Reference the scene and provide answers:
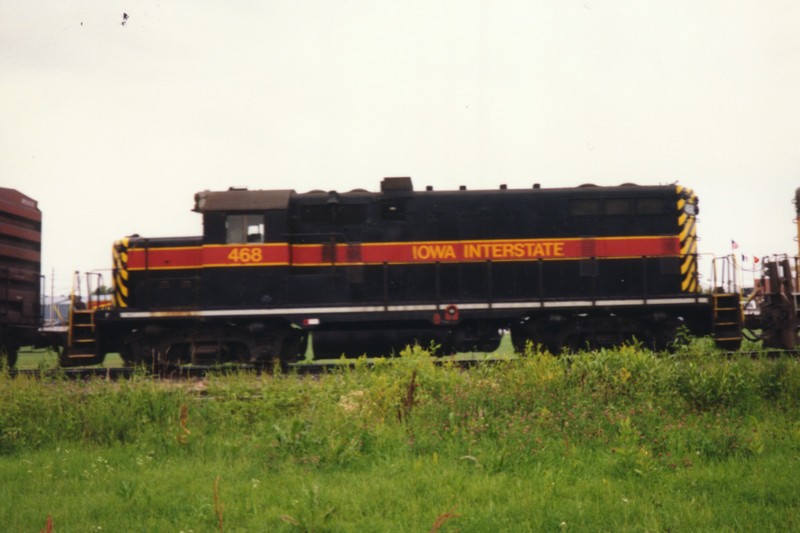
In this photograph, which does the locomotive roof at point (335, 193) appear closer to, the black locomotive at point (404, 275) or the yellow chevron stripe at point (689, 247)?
A: the black locomotive at point (404, 275)

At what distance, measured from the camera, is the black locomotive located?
12273 mm

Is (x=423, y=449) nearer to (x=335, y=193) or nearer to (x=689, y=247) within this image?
(x=335, y=193)

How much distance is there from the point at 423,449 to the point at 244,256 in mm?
7240

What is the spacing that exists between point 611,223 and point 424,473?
892cm

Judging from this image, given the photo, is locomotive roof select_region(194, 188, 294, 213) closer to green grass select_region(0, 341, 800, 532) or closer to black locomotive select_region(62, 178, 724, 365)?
black locomotive select_region(62, 178, 724, 365)

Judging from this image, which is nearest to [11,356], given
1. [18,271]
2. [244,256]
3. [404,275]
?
[18,271]

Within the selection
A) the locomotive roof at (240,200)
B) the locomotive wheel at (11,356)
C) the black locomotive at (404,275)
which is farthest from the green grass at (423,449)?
the locomotive wheel at (11,356)

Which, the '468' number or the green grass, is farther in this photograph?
the '468' number

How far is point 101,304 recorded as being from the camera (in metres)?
12.7

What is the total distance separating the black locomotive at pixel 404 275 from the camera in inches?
483

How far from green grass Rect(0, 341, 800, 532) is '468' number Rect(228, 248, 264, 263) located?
3643mm

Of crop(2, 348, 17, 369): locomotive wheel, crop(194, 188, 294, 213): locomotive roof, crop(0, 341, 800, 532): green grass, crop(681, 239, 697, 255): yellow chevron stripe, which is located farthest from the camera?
crop(681, 239, 697, 255): yellow chevron stripe

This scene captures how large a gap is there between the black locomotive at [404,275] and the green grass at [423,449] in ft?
10.6

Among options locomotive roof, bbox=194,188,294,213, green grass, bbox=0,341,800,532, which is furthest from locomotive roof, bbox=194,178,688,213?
green grass, bbox=0,341,800,532
